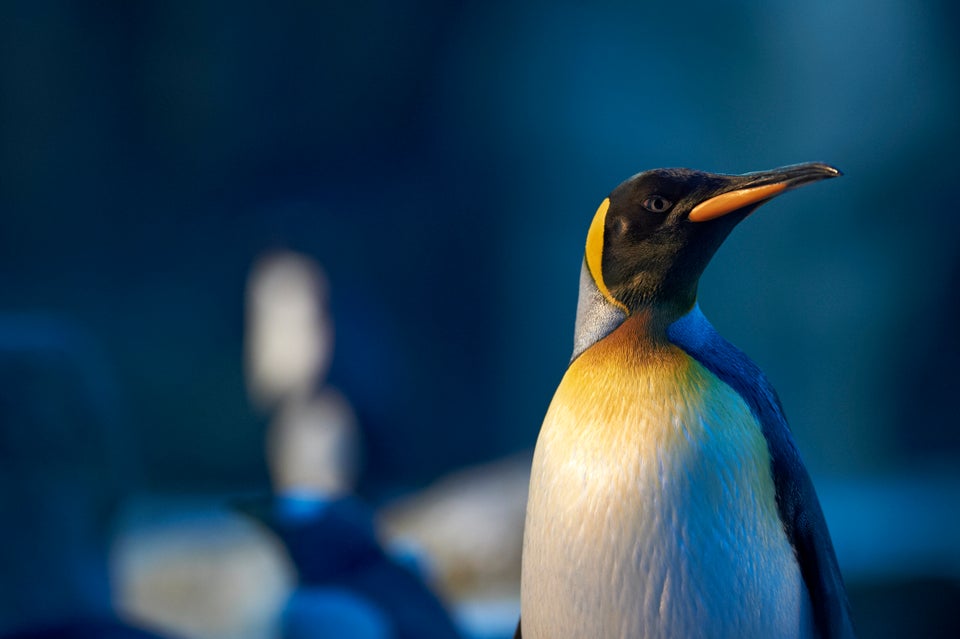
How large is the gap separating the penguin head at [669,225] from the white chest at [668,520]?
7 centimetres

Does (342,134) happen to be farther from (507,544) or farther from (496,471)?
(507,544)

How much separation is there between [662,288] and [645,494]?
174 mm

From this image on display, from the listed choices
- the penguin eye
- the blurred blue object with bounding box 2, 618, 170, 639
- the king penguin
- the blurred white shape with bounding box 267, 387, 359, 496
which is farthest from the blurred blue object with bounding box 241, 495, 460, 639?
the blurred white shape with bounding box 267, 387, 359, 496

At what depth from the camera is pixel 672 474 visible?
2.26 feet

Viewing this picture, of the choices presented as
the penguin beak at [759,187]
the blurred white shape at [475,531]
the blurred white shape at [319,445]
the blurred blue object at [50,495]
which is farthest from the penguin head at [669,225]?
the blurred white shape at [319,445]

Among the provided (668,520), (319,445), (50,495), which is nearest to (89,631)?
(50,495)

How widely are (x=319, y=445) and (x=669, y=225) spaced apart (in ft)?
9.89

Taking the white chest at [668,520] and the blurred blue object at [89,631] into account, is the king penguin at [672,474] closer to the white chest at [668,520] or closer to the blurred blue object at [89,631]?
the white chest at [668,520]

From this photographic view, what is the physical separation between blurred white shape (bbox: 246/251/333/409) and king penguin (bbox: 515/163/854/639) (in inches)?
120

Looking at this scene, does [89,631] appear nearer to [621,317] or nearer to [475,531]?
[621,317]

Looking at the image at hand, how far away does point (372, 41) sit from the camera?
416 centimetres

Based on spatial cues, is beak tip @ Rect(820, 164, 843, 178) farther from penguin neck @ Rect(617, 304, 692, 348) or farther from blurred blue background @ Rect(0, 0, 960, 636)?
blurred blue background @ Rect(0, 0, 960, 636)

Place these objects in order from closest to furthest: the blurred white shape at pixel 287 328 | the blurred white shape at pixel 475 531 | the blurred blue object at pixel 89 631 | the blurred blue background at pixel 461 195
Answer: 1. the blurred blue object at pixel 89 631
2. the blurred white shape at pixel 475 531
3. the blurred white shape at pixel 287 328
4. the blurred blue background at pixel 461 195

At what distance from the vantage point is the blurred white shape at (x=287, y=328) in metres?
3.74
